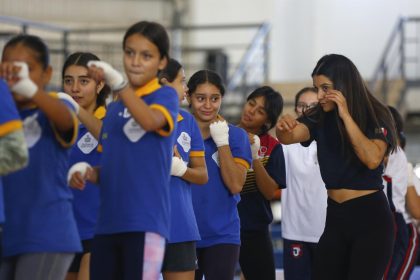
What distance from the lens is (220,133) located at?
16.1 ft

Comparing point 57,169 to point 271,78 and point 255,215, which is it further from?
point 271,78

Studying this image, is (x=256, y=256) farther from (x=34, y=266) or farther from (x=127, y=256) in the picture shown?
(x=34, y=266)

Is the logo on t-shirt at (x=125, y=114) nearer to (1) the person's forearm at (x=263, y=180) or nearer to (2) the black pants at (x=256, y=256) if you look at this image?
(1) the person's forearm at (x=263, y=180)

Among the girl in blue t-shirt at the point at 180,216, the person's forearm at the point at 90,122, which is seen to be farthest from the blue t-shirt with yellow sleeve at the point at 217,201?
the person's forearm at the point at 90,122

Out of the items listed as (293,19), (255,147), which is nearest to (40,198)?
(255,147)

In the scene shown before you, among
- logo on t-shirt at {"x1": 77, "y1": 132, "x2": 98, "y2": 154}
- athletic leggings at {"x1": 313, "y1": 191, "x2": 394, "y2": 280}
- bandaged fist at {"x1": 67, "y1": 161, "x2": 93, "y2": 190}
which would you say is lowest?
athletic leggings at {"x1": 313, "y1": 191, "x2": 394, "y2": 280}

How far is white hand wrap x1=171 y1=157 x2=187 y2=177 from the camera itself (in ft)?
14.2

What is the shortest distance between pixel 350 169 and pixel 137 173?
1.23m

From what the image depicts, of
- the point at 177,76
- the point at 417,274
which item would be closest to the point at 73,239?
the point at 177,76

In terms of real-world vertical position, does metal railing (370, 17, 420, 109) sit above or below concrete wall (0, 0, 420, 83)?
below

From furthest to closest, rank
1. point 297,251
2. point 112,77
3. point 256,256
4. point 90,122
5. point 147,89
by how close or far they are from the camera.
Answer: point 297,251
point 256,256
point 90,122
point 147,89
point 112,77

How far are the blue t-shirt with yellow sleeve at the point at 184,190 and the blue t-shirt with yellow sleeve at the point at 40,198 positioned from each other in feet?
2.94

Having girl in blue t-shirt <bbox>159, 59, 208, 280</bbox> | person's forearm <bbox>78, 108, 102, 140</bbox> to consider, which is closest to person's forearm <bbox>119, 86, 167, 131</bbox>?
person's forearm <bbox>78, 108, 102, 140</bbox>

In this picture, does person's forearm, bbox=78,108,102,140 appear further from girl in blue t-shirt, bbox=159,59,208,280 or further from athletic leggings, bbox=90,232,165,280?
athletic leggings, bbox=90,232,165,280
